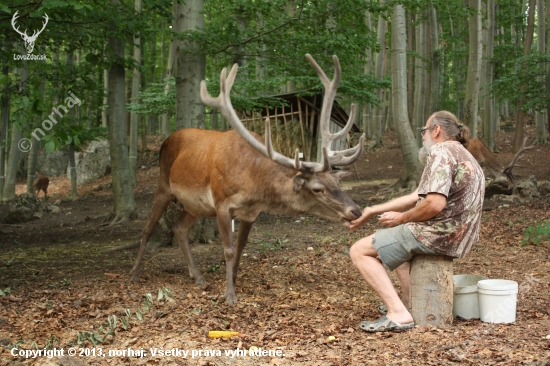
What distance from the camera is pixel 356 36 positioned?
9.27m

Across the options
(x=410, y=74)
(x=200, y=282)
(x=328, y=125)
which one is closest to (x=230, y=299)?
(x=200, y=282)

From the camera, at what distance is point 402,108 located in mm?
14383

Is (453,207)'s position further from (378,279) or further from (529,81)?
(529,81)

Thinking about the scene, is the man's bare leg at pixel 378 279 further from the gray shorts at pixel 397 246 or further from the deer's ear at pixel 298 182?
the deer's ear at pixel 298 182

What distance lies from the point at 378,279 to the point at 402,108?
10235 mm

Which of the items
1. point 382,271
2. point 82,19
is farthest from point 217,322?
point 82,19

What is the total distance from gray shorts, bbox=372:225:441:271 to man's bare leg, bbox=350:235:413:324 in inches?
3.5

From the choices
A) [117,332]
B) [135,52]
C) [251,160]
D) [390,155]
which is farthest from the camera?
[390,155]

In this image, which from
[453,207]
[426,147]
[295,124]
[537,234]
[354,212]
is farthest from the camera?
[295,124]

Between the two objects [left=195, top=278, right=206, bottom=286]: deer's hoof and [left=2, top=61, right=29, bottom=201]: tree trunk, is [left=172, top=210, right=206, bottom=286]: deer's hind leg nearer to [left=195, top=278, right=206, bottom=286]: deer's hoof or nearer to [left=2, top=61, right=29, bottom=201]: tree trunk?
[left=195, top=278, right=206, bottom=286]: deer's hoof

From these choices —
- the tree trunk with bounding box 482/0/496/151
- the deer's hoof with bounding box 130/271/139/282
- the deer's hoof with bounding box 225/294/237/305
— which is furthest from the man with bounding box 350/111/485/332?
the tree trunk with bounding box 482/0/496/151

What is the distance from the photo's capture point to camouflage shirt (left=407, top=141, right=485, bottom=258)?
4516mm

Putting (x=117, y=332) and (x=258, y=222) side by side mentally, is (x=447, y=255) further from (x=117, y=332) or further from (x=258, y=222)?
(x=258, y=222)

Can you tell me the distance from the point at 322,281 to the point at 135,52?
1522cm
